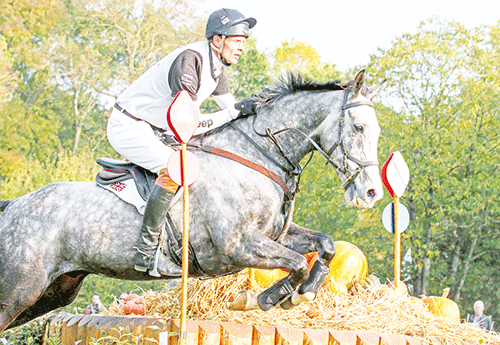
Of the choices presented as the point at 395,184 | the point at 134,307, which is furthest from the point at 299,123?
the point at 134,307

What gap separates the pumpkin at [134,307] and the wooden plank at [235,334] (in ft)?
5.24

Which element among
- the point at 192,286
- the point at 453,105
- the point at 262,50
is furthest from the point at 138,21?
the point at 192,286

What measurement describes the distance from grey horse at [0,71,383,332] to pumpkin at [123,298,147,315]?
0.94m

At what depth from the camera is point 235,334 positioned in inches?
166

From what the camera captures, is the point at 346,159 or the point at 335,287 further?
the point at 335,287

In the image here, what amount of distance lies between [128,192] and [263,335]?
1557mm

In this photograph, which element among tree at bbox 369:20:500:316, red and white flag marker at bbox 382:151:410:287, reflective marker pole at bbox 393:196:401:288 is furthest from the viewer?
tree at bbox 369:20:500:316

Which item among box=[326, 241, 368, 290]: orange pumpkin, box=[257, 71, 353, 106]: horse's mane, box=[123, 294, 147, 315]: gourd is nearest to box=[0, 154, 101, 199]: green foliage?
box=[123, 294, 147, 315]: gourd

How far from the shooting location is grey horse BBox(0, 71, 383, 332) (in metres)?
4.37

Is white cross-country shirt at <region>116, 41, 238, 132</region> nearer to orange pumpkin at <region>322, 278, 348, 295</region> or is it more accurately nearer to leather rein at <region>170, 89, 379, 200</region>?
leather rein at <region>170, 89, 379, 200</region>

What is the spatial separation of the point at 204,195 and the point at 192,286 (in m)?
1.43

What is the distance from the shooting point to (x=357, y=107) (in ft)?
14.7

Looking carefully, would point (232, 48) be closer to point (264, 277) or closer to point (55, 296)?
point (264, 277)

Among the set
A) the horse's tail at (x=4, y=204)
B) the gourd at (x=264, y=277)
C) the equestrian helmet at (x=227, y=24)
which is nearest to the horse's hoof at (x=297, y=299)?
the gourd at (x=264, y=277)
